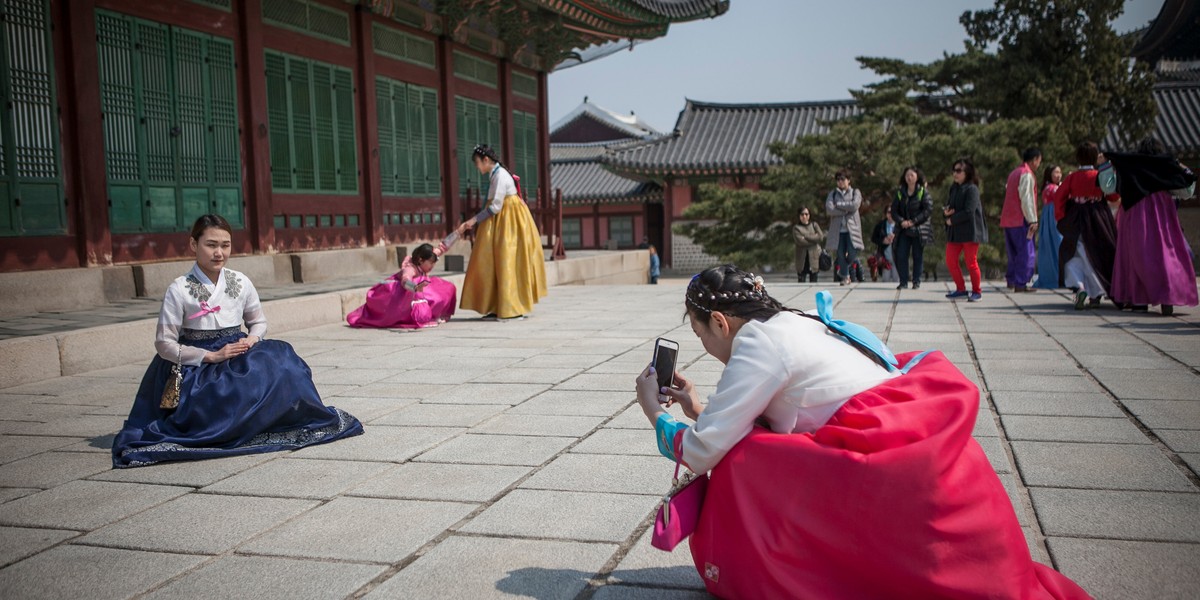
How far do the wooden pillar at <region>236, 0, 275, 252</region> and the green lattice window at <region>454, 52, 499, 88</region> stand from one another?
4235mm

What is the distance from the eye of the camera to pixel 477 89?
1451 centimetres

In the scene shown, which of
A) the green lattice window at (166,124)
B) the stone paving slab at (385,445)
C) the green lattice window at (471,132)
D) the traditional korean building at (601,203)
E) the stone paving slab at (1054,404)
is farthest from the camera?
the traditional korean building at (601,203)

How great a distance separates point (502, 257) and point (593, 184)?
2381cm

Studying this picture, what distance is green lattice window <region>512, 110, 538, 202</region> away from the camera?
15.9 meters

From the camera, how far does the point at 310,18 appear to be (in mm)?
10852

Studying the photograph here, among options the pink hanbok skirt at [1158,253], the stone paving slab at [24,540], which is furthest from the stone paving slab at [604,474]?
the pink hanbok skirt at [1158,253]

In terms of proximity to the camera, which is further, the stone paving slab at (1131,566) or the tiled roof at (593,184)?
the tiled roof at (593,184)

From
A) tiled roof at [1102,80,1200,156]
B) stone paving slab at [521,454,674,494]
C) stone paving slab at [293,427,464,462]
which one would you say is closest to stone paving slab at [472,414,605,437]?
stone paving slab at [293,427,464,462]

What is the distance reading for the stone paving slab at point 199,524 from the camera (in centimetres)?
263

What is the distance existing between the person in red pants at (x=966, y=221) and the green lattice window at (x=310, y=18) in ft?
24.0

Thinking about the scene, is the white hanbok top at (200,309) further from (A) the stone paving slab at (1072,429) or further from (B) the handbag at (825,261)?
(B) the handbag at (825,261)

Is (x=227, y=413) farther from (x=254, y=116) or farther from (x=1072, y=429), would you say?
(x=254, y=116)

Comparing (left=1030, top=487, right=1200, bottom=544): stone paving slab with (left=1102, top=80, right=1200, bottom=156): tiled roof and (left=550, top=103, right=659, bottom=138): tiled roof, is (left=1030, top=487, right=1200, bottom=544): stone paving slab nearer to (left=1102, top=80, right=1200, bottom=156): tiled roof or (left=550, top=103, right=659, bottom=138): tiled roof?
(left=1102, top=80, right=1200, bottom=156): tiled roof

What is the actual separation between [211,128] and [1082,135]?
1692cm
